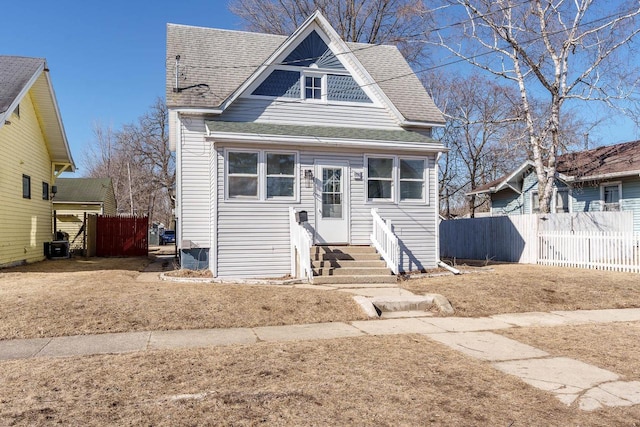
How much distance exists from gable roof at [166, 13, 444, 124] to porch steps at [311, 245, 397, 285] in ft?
14.9

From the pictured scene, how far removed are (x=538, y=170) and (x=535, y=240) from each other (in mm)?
4623

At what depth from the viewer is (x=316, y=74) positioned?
14219 millimetres

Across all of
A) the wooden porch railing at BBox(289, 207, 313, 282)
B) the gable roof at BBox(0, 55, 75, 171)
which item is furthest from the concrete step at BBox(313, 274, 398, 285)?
the gable roof at BBox(0, 55, 75, 171)

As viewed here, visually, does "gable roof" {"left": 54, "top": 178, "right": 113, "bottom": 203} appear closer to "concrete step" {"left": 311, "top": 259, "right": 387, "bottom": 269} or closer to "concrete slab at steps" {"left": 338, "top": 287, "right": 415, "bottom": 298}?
"concrete step" {"left": 311, "top": 259, "right": 387, "bottom": 269}

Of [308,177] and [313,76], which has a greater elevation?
[313,76]

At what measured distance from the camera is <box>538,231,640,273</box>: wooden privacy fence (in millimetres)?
13742

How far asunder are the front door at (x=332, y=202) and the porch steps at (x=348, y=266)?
1.29 ft

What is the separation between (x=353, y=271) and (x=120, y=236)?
1430 cm

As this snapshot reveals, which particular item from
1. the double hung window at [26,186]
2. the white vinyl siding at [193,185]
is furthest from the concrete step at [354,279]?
the double hung window at [26,186]

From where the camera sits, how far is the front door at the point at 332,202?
1309cm

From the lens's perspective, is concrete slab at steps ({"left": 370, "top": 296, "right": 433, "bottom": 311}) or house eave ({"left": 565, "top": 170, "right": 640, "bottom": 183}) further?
house eave ({"left": 565, "top": 170, "right": 640, "bottom": 183})

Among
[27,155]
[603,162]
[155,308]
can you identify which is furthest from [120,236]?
[603,162]

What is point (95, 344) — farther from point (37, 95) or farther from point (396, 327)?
point (37, 95)

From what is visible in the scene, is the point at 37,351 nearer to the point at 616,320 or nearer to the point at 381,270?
the point at 381,270
